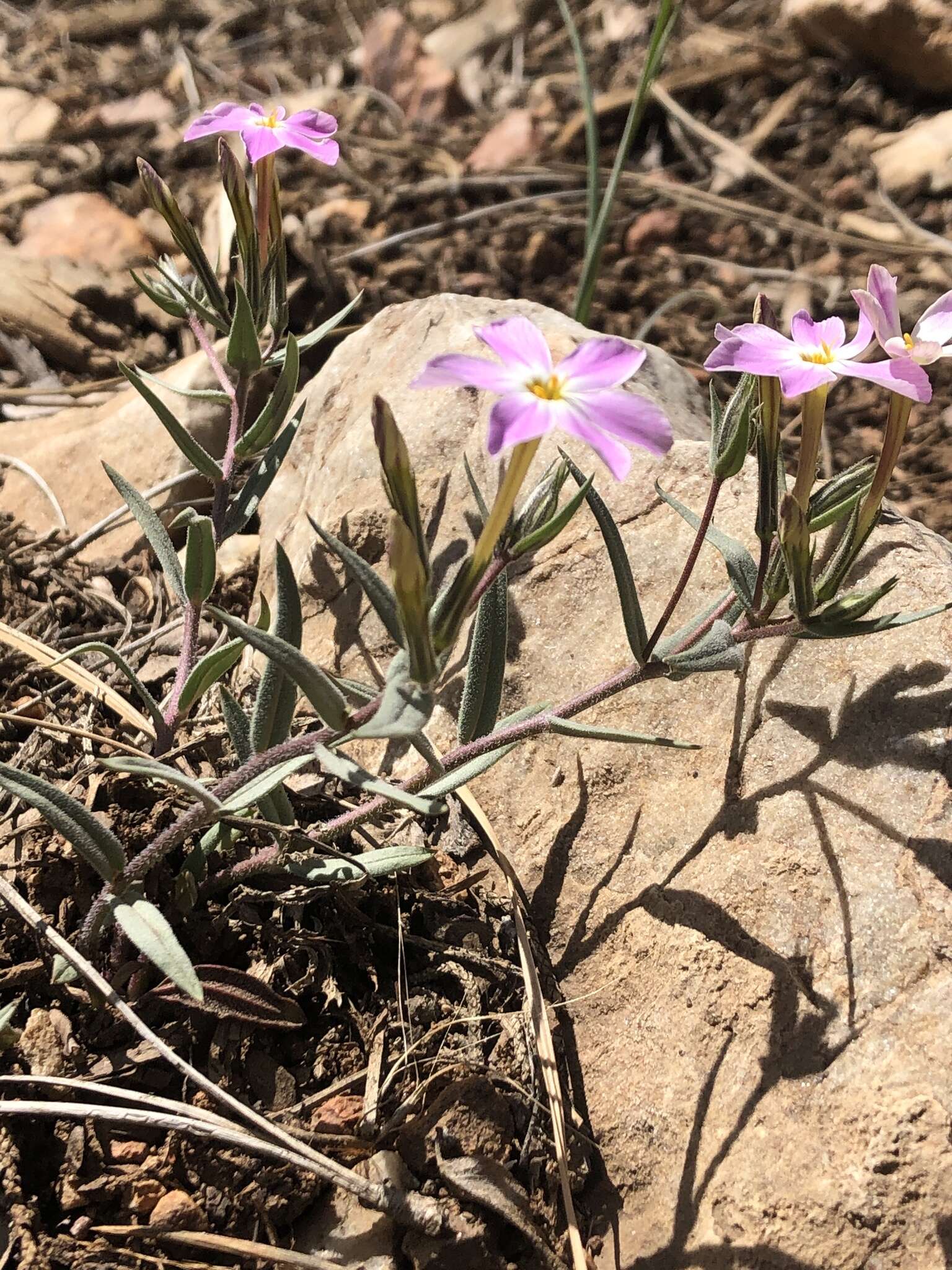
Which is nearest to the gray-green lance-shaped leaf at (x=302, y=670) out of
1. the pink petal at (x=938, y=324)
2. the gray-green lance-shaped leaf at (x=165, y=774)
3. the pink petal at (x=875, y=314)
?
the gray-green lance-shaped leaf at (x=165, y=774)

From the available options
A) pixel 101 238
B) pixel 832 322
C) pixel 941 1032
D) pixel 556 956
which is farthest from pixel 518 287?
pixel 941 1032

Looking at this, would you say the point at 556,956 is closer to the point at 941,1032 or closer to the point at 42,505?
the point at 941,1032

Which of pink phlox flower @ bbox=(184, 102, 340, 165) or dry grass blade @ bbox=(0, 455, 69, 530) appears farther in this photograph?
dry grass blade @ bbox=(0, 455, 69, 530)

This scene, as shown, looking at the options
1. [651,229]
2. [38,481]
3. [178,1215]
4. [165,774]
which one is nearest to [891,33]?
[651,229]

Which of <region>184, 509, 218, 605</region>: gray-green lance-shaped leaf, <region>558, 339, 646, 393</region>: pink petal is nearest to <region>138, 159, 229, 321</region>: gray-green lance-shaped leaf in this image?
<region>184, 509, 218, 605</region>: gray-green lance-shaped leaf

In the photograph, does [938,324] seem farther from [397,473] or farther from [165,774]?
[165,774]

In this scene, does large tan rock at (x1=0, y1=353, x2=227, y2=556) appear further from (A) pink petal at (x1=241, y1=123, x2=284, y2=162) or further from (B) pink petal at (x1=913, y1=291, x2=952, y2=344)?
(B) pink petal at (x1=913, y1=291, x2=952, y2=344)
